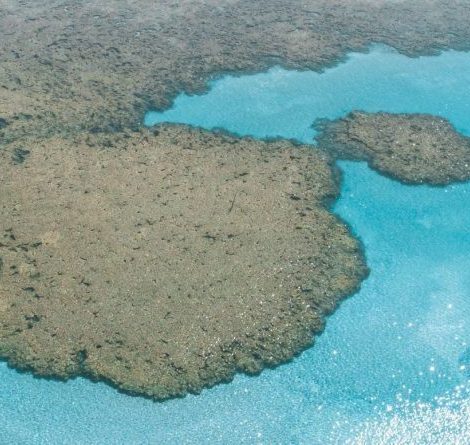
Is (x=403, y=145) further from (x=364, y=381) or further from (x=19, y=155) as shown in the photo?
(x=19, y=155)

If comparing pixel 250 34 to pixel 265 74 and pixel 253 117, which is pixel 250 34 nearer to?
pixel 265 74

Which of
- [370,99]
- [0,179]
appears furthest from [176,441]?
[370,99]

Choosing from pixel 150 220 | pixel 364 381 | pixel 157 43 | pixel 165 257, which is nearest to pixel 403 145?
pixel 150 220

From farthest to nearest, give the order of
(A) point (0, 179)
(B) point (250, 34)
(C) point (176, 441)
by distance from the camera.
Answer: (B) point (250, 34) < (A) point (0, 179) < (C) point (176, 441)

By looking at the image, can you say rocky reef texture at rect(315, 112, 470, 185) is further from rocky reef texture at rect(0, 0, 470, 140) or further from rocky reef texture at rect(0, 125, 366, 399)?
rocky reef texture at rect(0, 0, 470, 140)

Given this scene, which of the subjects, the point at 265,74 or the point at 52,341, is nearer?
the point at 52,341

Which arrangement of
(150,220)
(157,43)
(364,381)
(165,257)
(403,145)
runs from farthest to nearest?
(157,43)
(403,145)
(150,220)
(165,257)
(364,381)

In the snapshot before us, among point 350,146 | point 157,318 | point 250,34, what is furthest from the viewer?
point 250,34
